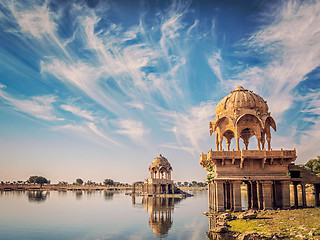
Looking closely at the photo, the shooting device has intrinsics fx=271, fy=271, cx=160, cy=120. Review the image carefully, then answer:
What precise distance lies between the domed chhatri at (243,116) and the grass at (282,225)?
9.13 m

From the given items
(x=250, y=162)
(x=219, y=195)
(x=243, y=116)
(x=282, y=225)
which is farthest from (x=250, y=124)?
(x=282, y=225)

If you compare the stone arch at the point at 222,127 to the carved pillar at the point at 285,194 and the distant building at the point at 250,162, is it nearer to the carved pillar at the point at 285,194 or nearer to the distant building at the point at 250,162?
the distant building at the point at 250,162

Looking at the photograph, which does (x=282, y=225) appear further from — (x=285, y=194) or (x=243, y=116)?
(x=243, y=116)

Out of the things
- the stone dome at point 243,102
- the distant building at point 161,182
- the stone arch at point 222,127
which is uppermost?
the stone dome at point 243,102

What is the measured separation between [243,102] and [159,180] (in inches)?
2222

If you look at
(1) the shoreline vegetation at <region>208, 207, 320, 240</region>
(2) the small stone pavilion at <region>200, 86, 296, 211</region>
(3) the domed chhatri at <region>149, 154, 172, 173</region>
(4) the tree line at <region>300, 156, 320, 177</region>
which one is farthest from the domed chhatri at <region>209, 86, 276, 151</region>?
(3) the domed chhatri at <region>149, 154, 172, 173</region>

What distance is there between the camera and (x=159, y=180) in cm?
8269

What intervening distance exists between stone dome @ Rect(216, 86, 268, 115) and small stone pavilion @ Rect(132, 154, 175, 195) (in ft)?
177

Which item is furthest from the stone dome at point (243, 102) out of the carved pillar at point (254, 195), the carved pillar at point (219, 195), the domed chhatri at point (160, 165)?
the domed chhatri at point (160, 165)

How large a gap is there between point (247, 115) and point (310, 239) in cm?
1739

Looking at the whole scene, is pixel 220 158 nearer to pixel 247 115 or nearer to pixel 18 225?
pixel 247 115

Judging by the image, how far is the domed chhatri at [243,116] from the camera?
1201 inches

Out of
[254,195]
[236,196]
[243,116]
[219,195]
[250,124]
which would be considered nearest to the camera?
[236,196]

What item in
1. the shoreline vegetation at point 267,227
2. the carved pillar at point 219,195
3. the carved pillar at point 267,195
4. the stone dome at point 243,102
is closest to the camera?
the shoreline vegetation at point 267,227
